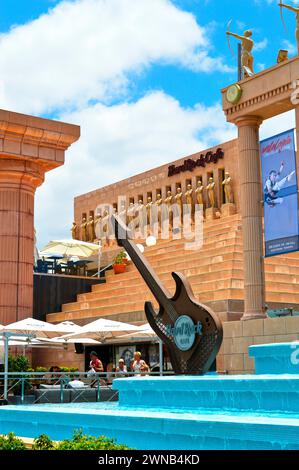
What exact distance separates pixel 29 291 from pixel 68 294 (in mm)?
9573

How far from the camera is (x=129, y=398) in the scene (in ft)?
40.7

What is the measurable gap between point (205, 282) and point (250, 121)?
19.9 feet

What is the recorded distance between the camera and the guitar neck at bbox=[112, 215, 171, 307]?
14977 millimetres

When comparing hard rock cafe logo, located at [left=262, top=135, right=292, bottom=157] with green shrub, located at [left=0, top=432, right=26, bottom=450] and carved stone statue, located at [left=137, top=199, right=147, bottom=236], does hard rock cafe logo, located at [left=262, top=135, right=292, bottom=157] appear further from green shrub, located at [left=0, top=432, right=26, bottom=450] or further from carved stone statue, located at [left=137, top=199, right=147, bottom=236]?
carved stone statue, located at [left=137, top=199, right=147, bottom=236]

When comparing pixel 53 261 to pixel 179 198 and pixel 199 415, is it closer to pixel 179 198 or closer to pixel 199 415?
pixel 179 198

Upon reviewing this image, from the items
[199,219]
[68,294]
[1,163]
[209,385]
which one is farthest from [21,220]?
[199,219]

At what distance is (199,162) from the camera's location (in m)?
47.2

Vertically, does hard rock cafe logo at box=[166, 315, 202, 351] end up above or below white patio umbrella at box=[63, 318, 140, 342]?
below

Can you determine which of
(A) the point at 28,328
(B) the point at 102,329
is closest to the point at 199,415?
(A) the point at 28,328

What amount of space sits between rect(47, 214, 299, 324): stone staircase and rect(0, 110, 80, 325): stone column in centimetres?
522

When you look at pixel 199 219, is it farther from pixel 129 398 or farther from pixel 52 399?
pixel 129 398

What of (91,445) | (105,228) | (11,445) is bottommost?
(11,445)

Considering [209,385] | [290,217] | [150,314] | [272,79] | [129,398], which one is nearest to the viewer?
[209,385]

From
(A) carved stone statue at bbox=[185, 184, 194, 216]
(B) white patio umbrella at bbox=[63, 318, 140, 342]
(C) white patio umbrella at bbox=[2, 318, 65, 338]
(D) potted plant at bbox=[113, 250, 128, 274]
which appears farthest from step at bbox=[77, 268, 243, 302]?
(A) carved stone statue at bbox=[185, 184, 194, 216]
